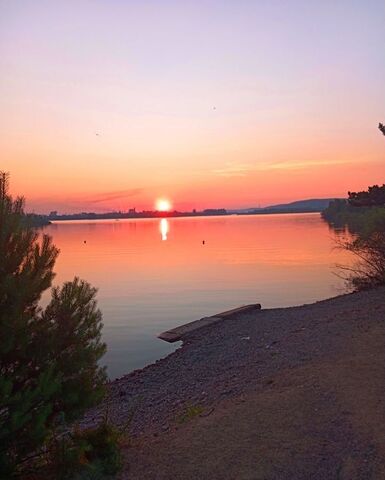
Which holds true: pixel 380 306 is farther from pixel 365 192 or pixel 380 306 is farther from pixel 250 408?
pixel 250 408

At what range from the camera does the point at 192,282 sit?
28.8 m

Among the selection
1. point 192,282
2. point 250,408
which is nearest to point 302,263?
point 192,282

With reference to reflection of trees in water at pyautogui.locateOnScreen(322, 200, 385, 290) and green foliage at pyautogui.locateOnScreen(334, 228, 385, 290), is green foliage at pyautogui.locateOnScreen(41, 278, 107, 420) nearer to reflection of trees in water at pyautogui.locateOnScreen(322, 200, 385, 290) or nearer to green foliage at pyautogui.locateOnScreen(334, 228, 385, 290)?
reflection of trees in water at pyautogui.locateOnScreen(322, 200, 385, 290)

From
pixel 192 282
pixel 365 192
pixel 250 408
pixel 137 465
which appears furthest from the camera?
pixel 192 282

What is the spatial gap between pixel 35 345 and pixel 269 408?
2866 millimetres

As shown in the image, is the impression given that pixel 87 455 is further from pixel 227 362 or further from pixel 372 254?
pixel 372 254

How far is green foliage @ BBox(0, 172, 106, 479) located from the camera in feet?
13.4

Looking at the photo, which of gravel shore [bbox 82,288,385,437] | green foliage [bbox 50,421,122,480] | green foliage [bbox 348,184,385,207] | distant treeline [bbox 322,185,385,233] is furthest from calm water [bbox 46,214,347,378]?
green foliage [bbox 348,184,385,207]

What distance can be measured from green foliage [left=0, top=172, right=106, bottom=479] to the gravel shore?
60.6 inches

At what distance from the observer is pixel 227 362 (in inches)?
386

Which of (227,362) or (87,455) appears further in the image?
(227,362)

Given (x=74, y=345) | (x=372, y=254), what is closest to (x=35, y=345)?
(x=74, y=345)

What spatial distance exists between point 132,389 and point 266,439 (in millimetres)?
5265

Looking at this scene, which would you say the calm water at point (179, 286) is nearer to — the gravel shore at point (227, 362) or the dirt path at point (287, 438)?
the gravel shore at point (227, 362)
